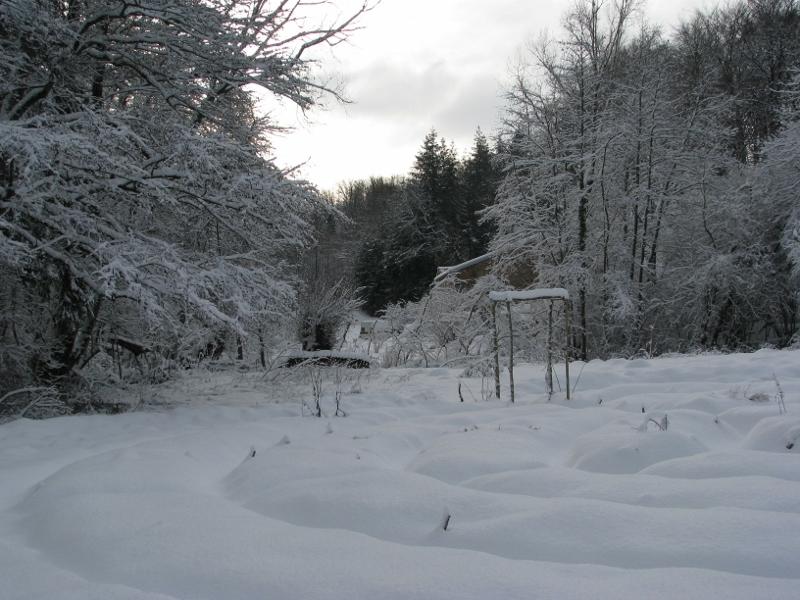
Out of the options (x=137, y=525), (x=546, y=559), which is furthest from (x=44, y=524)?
(x=546, y=559)

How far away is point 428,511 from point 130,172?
4.41 meters

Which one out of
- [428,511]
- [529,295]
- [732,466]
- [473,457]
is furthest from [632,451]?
[529,295]

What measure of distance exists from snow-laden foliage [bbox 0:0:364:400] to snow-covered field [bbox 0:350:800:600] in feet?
5.21

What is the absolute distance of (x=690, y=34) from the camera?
74.6ft

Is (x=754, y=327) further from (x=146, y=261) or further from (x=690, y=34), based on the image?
(x=690, y=34)

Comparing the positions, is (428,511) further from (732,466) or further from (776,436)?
(776,436)

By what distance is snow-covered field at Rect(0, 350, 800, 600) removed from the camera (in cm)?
160

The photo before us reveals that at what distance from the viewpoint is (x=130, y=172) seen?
4.94m

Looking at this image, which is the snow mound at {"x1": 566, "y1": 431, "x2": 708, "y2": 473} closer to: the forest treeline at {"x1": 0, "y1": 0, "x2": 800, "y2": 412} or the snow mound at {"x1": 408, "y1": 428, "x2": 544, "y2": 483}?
the snow mound at {"x1": 408, "y1": 428, "x2": 544, "y2": 483}

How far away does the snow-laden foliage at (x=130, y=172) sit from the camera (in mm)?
4594

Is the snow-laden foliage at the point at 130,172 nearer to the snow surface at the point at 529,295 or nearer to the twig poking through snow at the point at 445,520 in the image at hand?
the snow surface at the point at 529,295

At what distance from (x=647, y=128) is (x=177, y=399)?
41.4 ft

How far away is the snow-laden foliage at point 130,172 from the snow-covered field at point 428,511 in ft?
5.21

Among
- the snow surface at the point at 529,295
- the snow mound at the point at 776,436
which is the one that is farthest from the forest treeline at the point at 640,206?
the snow mound at the point at 776,436
